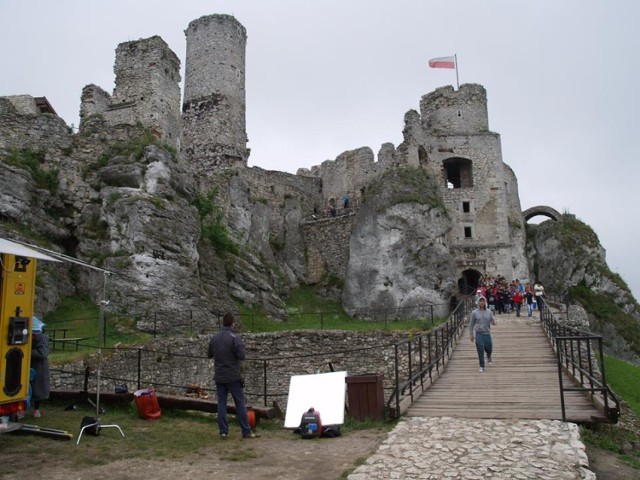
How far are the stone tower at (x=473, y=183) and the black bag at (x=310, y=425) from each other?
25.3m

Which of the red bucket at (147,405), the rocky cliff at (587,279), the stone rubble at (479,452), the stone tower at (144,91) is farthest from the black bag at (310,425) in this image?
the rocky cliff at (587,279)

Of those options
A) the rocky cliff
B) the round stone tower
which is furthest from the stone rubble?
the rocky cliff

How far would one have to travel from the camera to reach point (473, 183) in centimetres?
3388

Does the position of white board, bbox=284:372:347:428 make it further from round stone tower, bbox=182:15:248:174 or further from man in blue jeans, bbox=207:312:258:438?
round stone tower, bbox=182:15:248:174

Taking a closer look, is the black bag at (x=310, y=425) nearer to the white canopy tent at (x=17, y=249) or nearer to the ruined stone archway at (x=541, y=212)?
the white canopy tent at (x=17, y=249)

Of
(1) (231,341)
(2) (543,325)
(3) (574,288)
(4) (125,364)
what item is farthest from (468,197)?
(1) (231,341)

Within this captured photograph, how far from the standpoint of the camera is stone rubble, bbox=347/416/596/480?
617 cm

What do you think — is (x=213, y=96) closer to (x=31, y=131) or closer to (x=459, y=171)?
(x=31, y=131)

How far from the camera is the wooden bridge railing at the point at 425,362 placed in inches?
371

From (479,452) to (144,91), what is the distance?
21.2m

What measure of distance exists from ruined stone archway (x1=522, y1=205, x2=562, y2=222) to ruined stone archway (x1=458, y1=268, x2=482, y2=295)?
988 cm

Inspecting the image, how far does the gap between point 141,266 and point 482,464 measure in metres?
14.1

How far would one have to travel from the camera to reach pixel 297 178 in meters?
36.4

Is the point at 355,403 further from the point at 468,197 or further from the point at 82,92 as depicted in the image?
the point at 468,197
